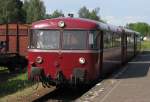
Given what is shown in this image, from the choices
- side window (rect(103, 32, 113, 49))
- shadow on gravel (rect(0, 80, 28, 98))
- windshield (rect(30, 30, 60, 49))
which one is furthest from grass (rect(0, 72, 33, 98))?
side window (rect(103, 32, 113, 49))

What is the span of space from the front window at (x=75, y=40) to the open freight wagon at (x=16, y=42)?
43.6 ft

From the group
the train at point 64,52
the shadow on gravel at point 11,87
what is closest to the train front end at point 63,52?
the train at point 64,52

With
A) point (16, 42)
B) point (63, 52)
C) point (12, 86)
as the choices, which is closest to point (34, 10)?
point (16, 42)

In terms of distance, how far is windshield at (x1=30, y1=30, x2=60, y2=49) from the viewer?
18078 mm

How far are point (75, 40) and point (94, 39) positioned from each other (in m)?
0.72

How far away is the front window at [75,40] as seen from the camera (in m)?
17.9

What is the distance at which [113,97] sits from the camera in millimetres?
15031

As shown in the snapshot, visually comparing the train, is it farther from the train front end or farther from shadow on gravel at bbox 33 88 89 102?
shadow on gravel at bbox 33 88 89 102

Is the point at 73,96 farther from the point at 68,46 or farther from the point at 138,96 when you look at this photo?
the point at 138,96

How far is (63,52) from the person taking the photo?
17.8m

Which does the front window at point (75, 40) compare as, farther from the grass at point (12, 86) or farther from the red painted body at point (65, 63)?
the grass at point (12, 86)

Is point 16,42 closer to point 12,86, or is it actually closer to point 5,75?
point 5,75

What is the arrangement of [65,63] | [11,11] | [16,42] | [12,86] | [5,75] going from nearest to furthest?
[65,63]
[12,86]
[5,75]
[16,42]
[11,11]

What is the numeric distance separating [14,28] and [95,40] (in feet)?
49.7
